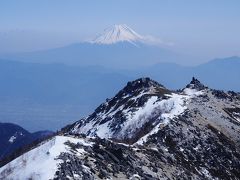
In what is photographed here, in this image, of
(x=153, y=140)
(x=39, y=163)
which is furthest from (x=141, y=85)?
(x=39, y=163)

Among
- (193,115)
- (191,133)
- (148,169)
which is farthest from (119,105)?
(148,169)

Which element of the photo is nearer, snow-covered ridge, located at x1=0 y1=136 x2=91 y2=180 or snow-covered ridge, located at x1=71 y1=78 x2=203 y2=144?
snow-covered ridge, located at x1=0 y1=136 x2=91 y2=180

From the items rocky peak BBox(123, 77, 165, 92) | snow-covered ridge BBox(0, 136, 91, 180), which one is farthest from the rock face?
snow-covered ridge BBox(0, 136, 91, 180)

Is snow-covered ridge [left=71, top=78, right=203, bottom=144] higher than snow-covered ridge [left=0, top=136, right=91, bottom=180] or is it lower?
lower

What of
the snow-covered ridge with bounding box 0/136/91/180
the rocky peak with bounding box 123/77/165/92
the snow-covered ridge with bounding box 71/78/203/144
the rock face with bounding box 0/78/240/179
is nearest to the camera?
the snow-covered ridge with bounding box 0/136/91/180

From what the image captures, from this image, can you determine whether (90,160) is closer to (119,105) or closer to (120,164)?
(120,164)

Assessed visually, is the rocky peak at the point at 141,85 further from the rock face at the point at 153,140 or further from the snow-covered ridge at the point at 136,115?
the snow-covered ridge at the point at 136,115

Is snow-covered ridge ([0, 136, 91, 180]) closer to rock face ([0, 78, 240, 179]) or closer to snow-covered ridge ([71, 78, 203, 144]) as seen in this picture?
rock face ([0, 78, 240, 179])

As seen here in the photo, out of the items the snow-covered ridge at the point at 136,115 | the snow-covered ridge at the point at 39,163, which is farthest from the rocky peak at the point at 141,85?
the snow-covered ridge at the point at 39,163

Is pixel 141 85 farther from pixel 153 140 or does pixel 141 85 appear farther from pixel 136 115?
pixel 153 140
